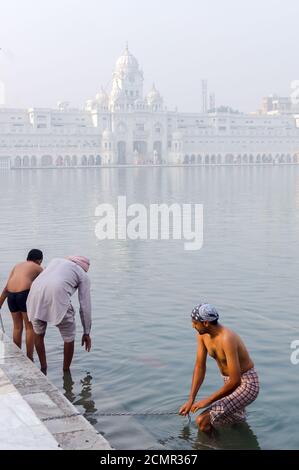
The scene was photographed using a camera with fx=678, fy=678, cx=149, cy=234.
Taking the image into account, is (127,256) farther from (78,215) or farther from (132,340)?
(78,215)

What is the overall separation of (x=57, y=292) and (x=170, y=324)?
2277 mm

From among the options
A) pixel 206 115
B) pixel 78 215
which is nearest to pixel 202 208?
pixel 78 215

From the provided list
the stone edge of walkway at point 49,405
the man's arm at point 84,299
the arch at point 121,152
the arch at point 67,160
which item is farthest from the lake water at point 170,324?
the arch at point 121,152

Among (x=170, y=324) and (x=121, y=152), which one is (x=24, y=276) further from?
(x=121, y=152)

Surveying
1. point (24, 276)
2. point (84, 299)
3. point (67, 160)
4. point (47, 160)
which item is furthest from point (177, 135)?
point (84, 299)

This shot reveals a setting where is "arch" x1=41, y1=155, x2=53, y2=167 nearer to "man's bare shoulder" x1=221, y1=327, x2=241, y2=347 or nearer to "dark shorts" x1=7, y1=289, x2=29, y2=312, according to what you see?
"dark shorts" x1=7, y1=289, x2=29, y2=312

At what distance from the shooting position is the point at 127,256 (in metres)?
11.8

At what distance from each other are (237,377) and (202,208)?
57.0ft

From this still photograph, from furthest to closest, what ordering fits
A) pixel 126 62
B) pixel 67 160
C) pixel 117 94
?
pixel 126 62, pixel 117 94, pixel 67 160

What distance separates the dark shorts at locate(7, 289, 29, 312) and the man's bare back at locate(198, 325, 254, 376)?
1.80m

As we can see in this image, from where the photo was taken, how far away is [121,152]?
99.9m

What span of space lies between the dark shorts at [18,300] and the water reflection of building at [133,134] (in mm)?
82500

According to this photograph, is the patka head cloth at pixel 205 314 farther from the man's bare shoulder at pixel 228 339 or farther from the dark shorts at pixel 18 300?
the dark shorts at pixel 18 300
